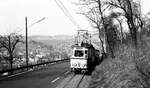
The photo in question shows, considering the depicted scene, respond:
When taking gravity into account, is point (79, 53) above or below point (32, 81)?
above

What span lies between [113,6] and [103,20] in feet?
14.6

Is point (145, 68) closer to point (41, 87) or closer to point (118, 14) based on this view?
point (41, 87)

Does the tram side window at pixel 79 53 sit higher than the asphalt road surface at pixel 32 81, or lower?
higher

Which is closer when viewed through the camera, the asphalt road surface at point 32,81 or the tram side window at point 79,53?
the asphalt road surface at point 32,81

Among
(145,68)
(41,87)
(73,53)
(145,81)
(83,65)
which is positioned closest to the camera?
(145,81)

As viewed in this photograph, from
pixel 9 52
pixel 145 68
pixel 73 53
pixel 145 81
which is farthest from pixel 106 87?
pixel 9 52

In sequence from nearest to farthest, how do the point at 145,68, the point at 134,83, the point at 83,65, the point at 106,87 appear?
1. the point at 134,83
2. the point at 145,68
3. the point at 106,87
4. the point at 83,65

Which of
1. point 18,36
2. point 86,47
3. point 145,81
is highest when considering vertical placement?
point 18,36

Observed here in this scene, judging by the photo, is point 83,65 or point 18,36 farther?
point 18,36

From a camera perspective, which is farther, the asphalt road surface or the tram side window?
the tram side window

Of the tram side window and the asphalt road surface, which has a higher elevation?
the tram side window

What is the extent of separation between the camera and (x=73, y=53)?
2377 cm

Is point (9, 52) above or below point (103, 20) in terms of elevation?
below

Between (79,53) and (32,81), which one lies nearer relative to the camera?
(32,81)
